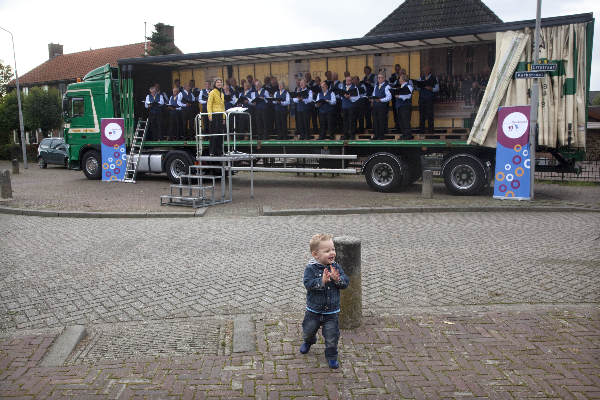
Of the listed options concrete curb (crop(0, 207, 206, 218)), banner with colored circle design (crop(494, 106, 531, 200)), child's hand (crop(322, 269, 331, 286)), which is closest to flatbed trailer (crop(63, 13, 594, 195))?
banner with colored circle design (crop(494, 106, 531, 200))

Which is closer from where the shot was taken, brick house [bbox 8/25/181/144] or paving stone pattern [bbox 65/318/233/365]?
paving stone pattern [bbox 65/318/233/365]

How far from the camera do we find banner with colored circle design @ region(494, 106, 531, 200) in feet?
41.2

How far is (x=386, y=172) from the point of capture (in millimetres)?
15234

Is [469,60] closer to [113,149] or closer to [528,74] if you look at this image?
[528,74]

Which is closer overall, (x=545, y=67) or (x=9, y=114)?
(x=545, y=67)

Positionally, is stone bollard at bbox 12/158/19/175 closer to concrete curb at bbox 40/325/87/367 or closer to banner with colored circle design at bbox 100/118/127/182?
banner with colored circle design at bbox 100/118/127/182

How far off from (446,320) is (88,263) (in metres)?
4.83

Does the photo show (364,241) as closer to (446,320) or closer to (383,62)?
(446,320)


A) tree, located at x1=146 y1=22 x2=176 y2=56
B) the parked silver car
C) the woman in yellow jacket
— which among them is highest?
tree, located at x1=146 y1=22 x2=176 y2=56

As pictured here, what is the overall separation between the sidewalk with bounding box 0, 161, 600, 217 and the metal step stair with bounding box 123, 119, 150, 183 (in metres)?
0.49

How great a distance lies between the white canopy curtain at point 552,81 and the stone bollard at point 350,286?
374 inches

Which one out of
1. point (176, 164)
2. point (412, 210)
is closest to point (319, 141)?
point (412, 210)

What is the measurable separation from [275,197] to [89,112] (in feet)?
30.4

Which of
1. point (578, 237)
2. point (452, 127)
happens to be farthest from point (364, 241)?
point (452, 127)
